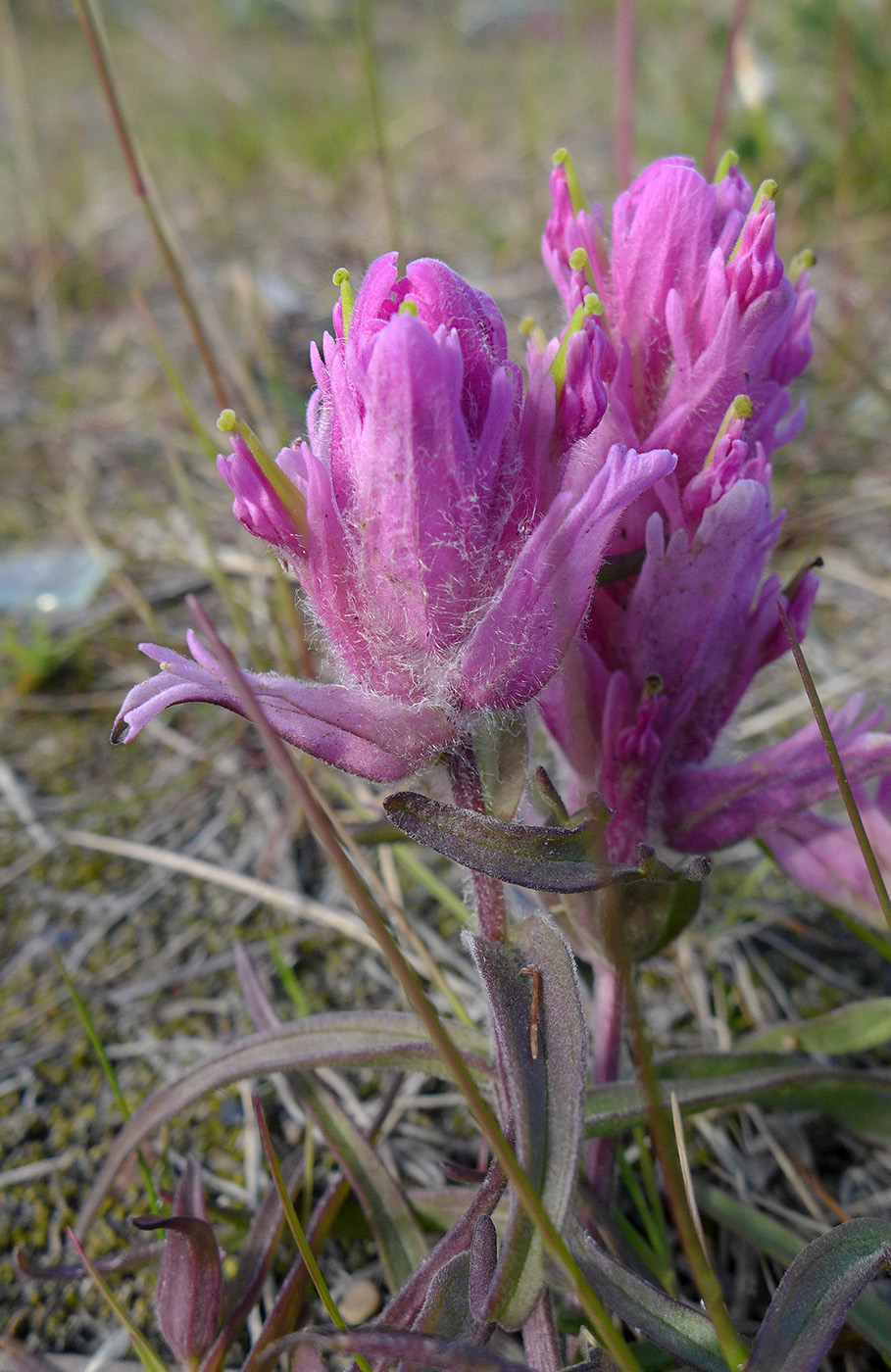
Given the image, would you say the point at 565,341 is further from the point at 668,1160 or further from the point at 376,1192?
the point at 376,1192

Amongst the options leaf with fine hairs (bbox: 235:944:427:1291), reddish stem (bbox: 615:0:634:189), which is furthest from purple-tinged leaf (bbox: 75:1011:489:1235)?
reddish stem (bbox: 615:0:634:189)

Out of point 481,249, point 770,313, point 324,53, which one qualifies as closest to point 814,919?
point 770,313

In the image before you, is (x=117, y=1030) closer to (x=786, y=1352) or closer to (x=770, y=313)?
(x=786, y=1352)

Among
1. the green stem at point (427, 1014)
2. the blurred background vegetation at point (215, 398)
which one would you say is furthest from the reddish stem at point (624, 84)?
the green stem at point (427, 1014)

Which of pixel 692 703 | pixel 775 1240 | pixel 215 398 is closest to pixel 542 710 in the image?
pixel 692 703

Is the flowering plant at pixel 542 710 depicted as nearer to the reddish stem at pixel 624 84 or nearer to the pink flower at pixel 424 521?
the pink flower at pixel 424 521

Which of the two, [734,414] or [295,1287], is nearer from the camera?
[734,414]

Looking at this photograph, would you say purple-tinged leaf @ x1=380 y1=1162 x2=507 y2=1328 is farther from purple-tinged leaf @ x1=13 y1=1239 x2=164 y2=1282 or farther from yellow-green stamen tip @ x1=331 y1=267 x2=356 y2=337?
yellow-green stamen tip @ x1=331 y1=267 x2=356 y2=337
